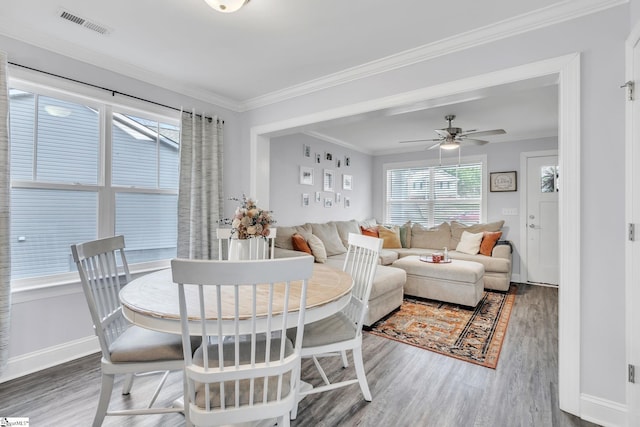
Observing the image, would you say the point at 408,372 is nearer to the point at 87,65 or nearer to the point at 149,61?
the point at 149,61

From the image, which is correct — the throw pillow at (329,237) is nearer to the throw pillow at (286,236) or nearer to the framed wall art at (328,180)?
the throw pillow at (286,236)

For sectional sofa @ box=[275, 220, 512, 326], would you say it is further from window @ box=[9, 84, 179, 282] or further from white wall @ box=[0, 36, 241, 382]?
white wall @ box=[0, 36, 241, 382]

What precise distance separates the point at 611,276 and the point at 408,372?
143 centimetres

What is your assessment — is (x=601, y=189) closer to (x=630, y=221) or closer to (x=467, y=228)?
(x=630, y=221)

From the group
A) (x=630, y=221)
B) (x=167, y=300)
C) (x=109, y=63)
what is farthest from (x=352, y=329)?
(x=109, y=63)

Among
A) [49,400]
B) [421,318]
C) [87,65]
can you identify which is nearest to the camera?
[49,400]

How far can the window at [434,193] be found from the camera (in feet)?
18.8

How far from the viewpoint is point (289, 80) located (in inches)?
120

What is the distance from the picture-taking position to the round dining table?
1.29 meters

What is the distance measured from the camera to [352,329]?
1.88m

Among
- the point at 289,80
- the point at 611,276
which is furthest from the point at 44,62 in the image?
the point at 611,276

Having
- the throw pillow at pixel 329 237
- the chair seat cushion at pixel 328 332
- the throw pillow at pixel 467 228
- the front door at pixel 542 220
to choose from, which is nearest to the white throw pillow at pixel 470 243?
the throw pillow at pixel 467 228

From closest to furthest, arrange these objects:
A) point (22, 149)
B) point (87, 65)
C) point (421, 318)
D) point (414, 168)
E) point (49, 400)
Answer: point (49, 400) → point (22, 149) → point (87, 65) → point (421, 318) → point (414, 168)

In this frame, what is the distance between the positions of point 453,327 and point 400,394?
1449 mm
